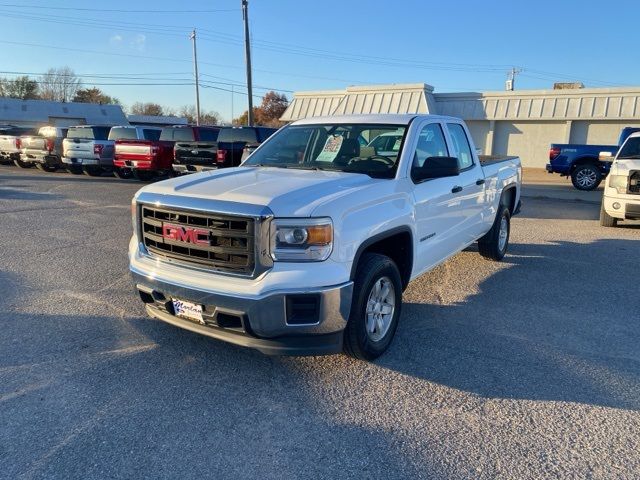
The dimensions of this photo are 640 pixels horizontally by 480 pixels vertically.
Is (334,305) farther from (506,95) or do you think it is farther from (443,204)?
(506,95)

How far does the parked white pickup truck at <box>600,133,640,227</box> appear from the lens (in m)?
9.22

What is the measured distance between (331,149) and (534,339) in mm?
2500

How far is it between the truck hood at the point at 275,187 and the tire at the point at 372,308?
23.3 inches

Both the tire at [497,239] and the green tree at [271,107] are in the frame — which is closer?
the tire at [497,239]

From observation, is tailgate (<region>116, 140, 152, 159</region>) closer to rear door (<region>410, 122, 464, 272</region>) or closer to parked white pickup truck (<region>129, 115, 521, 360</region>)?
parked white pickup truck (<region>129, 115, 521, 360</region>)

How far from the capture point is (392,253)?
434cm

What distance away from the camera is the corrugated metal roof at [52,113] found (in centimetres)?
5462

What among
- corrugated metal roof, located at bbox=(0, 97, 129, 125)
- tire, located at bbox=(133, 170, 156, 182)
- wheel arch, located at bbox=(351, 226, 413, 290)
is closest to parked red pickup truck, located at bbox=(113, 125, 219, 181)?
tire, located at bbox=(133, 170, 156, 182)

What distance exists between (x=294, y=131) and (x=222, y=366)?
104 inches

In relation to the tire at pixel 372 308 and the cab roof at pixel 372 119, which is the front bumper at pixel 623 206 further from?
the tire at pixel 372 308

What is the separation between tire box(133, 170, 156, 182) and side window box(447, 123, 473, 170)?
12517mm

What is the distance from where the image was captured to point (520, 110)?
2770 centimetres

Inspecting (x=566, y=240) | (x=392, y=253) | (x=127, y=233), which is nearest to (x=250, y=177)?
(x=392, y=253)

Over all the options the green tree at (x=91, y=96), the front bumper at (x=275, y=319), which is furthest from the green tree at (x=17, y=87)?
the front bumper at (x=275, y=319)
